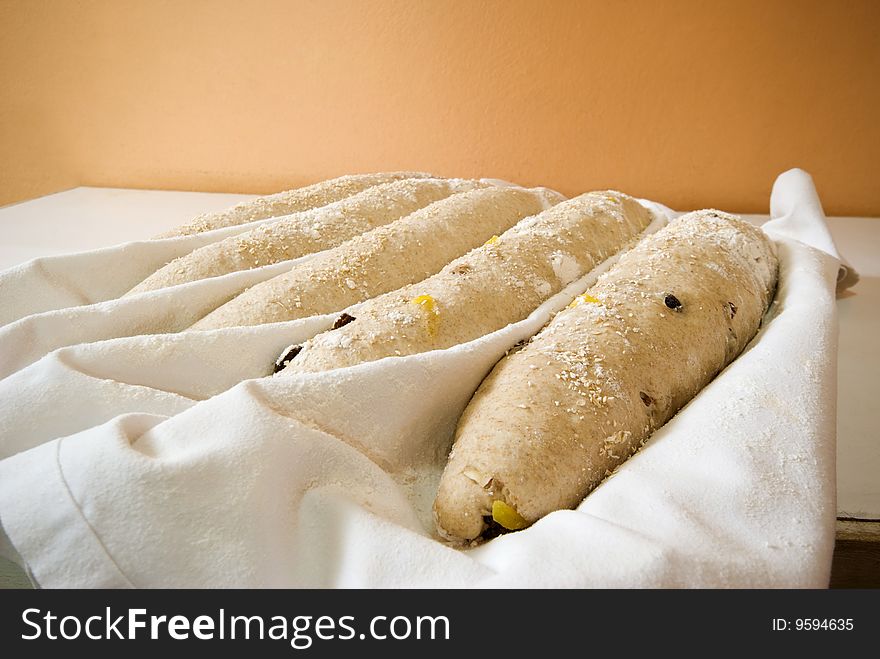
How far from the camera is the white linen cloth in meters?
0.72

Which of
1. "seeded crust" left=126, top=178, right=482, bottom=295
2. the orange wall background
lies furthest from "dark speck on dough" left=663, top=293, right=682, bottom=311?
the orange wall background

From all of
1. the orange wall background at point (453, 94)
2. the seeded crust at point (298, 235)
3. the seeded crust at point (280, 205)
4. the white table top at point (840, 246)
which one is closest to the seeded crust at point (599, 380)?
the white table top at point (840, 246)

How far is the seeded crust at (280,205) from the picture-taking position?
173 cm

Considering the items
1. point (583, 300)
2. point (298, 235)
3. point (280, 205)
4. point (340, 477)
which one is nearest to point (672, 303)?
point (583, 300)

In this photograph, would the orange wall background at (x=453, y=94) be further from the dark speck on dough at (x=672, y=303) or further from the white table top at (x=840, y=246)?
the dark speck on dough at (x=672, y=303)

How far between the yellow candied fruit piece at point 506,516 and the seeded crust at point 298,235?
81cm

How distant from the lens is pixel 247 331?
44.4 inches

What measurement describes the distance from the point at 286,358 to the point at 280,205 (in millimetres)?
805

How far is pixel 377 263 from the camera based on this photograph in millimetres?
1390

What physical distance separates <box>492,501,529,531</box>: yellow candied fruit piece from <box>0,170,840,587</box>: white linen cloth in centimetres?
4

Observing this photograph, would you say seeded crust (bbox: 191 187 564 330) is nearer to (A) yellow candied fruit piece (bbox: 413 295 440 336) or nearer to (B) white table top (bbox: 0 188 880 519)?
(A) yellow candied fruit piece (bbox: 413 295 440 336)

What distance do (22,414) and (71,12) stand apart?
3242mm
